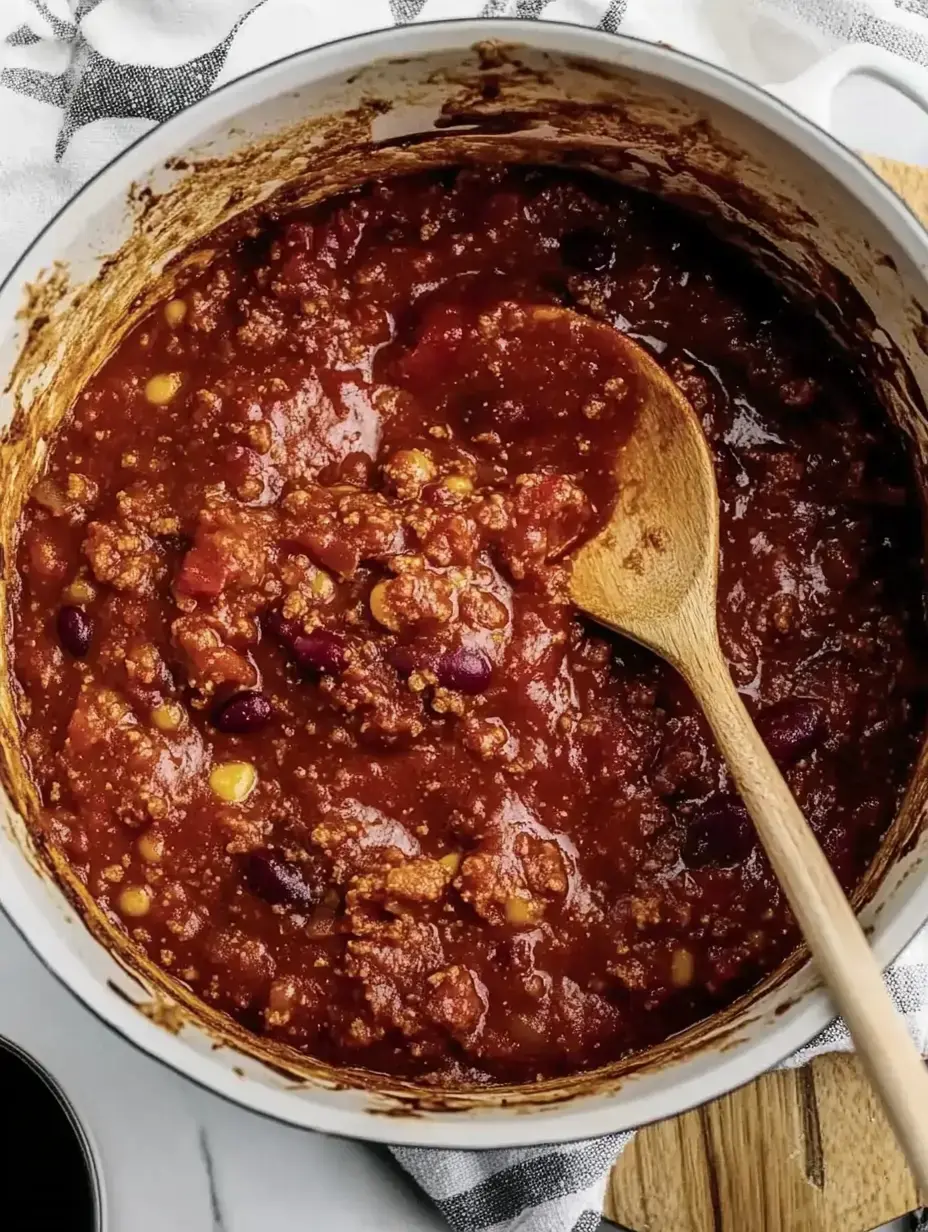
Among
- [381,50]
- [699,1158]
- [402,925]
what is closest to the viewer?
[381,50]

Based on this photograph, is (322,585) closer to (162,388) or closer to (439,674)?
(439,674)

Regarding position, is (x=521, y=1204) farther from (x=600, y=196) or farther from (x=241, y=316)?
(x=600, y=196)

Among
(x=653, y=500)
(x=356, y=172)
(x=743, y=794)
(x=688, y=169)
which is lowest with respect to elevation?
(x=743, y=794)

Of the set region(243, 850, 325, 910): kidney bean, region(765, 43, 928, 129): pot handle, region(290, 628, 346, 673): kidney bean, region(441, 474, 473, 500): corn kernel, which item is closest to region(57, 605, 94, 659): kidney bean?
region(290, 628, 346, 673): kidney bean

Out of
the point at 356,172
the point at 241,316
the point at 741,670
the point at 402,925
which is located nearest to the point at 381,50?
the point at 356,172

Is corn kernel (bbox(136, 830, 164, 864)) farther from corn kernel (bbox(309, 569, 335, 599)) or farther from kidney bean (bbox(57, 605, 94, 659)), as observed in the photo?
corn kernel (bbox(309, 569, 335, 599))

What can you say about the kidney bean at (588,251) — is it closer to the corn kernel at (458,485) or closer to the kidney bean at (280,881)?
the corn kernel at (458,485)

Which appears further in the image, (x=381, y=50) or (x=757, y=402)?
(x=757, y=402)
